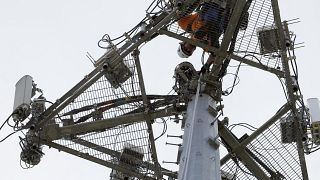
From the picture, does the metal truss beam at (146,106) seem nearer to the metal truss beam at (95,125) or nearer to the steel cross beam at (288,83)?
the metal truss beam at (95,125)

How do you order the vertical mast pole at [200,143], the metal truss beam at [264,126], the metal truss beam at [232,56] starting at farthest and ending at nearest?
the metal truss beam at [264,126] < the metal truss beam at [232,56] < the vertical mast pole at [200,143]

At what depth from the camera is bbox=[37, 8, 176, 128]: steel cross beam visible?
11.9m

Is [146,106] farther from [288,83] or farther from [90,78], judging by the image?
[288,83]

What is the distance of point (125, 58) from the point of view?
1257 cm

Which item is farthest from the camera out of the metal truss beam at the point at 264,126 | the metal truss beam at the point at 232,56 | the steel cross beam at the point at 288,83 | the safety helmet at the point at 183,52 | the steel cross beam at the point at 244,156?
the safety helmet at the point at 183,52

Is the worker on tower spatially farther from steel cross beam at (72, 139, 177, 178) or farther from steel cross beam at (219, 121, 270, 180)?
steel cross beam at (72, 139, 177, 178)

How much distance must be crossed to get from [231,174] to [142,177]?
2048 mm

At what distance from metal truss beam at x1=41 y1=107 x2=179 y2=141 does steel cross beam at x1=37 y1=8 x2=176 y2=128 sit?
0.82ft

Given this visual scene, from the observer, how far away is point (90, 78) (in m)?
12.7

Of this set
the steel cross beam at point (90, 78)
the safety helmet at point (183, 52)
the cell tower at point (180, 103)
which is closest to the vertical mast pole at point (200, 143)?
the cell tower at point (180, 103)

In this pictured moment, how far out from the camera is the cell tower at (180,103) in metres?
11.8

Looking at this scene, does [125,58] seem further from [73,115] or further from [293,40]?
[293,40]

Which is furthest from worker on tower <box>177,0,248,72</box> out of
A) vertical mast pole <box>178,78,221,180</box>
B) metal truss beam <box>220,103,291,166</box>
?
metal truss beam <box>220,103,291,166</box>

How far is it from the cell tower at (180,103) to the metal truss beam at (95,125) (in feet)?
0.07
